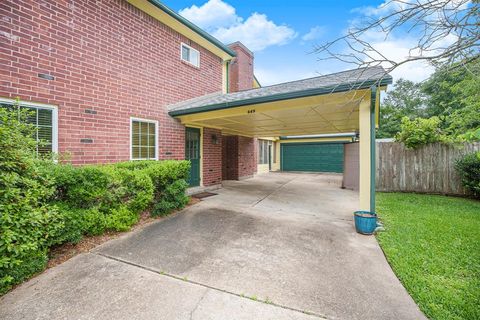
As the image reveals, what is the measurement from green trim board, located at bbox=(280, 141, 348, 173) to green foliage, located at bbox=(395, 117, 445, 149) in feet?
27.7

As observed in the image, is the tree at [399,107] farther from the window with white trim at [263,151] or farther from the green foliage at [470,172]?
the green foliage at [470,172]

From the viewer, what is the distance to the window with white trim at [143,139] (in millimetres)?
5977

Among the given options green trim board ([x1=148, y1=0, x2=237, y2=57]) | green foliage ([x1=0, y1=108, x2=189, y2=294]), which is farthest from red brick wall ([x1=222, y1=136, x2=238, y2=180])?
green foliage ([x1=0, y1=108, x2=189, y2=294])

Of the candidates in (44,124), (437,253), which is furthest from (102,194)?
(437,253)

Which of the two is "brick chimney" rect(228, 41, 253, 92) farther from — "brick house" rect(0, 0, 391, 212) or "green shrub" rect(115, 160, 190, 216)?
"green shrub" rect(115, 160, 190, 216)

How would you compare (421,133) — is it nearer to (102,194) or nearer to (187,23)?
(187,23)

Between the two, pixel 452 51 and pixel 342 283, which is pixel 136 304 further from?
pixel 452 51

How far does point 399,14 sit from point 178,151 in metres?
6.47

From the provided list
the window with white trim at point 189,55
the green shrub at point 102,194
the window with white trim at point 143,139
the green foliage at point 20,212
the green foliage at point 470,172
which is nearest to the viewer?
the green foliage at point 20,212

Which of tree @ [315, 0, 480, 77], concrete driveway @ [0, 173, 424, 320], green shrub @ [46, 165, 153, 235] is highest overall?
tree @ [315, 0, 480, 77]

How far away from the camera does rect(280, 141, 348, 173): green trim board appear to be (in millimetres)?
16609

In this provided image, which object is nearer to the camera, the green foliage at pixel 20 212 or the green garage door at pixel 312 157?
the green foliage at pixel 20 212

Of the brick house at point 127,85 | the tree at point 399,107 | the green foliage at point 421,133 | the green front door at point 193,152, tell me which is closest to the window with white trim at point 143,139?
the brick house at point 127,85

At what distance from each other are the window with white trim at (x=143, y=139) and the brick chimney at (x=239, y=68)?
8.93 meters
